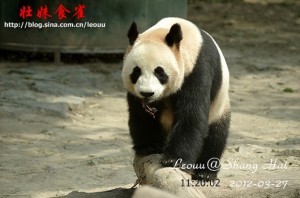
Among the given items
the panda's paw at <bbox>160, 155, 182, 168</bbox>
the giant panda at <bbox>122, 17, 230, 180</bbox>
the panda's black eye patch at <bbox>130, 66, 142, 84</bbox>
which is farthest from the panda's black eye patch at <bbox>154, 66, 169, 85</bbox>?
the panda's paw at <bbox>160, 155, 182, 168</bbox>

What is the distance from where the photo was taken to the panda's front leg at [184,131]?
18.4ft

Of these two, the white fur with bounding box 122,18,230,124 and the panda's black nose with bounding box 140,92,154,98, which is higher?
the white fur with bounding box 122,18,230,124

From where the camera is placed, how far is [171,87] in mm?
5637

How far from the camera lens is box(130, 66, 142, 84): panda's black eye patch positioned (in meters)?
5.52

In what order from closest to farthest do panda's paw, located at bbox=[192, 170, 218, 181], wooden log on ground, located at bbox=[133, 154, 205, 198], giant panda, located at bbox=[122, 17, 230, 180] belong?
wooden log on ground, located at bbox=[133, 154, 205, 198] < giant panda, located at bbox=[122, 17, 230, 180] < panda's paw, located at bbox=[192, 170, 218, 181]

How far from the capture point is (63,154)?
7965 mm

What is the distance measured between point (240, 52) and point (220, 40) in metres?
1.01

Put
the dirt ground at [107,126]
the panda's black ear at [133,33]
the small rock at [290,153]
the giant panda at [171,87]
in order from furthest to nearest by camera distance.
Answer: the small rock at [290,153] < the dirt ground at [107,126] < the panda's black ear at [133,33] < the giant panda at [171,87]

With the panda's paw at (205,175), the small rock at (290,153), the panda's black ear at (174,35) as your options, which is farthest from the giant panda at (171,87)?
the small rock at (290,153)

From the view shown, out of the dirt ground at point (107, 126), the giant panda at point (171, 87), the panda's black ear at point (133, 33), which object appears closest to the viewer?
the giant panda at point (171, 87)

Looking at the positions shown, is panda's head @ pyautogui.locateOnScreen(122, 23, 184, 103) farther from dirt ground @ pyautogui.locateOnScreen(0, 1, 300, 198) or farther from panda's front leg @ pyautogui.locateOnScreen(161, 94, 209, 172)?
dirt ground @ pyautogui.locateOnScreen(0, 1, 300, 198)

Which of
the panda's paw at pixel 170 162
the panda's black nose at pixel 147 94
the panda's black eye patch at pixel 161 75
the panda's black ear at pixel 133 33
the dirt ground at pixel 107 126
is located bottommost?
the dirt ground at pixel 107 126

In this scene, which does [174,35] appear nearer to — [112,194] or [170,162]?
[170,162]

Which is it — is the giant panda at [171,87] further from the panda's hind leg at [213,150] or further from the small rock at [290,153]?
the small rock at [290,153]
